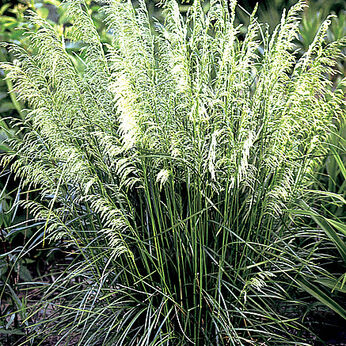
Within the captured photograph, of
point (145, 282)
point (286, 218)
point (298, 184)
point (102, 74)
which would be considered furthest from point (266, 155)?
point (102, 74)

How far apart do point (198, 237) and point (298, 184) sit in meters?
0.45

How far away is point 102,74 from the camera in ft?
6.28

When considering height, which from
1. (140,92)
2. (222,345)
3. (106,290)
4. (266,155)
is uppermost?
(140,92)

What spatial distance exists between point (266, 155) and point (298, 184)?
22cm

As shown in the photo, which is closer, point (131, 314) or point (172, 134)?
point (172, 134)

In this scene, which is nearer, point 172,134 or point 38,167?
point 172,134

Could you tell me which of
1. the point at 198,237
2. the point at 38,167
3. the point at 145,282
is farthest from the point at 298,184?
the point at 38,167

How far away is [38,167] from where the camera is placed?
175 centimetres

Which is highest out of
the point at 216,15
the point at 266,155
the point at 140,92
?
the point at 216,15

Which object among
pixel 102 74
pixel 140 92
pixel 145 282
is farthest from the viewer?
pixel 102 74

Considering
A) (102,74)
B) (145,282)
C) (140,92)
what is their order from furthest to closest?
(102,74) → (145,282) → (140,92)

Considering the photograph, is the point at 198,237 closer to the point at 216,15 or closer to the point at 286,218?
the point at 286,218

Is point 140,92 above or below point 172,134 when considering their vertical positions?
above

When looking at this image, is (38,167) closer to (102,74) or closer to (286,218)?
(102,74)
